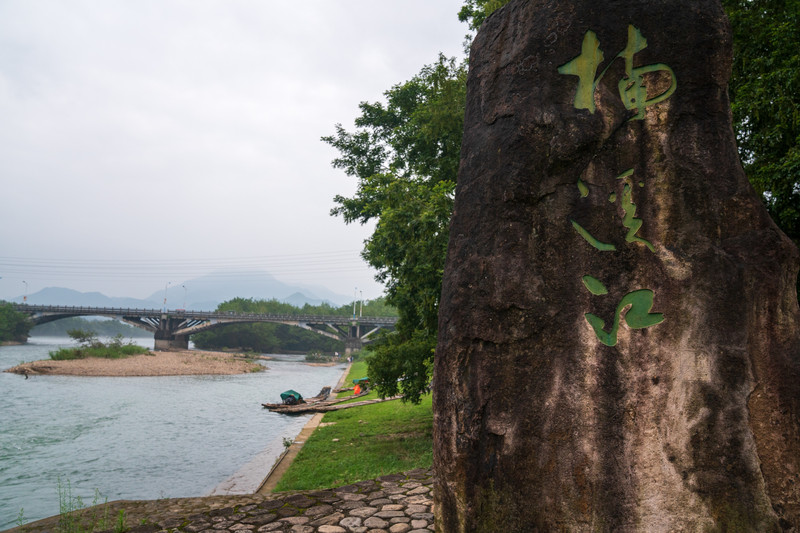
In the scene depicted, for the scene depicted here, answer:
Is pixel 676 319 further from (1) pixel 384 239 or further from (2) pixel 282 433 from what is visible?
(2) pixel 282 433

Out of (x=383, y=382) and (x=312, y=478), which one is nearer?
(x=312, y=478)

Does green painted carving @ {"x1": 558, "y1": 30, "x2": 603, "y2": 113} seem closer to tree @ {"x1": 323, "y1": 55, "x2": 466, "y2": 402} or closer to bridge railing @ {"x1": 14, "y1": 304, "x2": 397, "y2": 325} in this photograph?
tree @ {"x1": 323, "y1": 55, "x2": 466, "y2": 402}

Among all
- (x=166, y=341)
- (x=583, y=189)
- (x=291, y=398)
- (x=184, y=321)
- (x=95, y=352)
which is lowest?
(x=291, y=398)

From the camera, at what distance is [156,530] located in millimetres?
5695

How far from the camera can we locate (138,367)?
32500mm

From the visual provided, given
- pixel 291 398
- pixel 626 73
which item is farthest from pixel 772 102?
pixel 291 398

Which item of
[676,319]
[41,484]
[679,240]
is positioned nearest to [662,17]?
[679,240]

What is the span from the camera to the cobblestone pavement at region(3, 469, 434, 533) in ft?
18.2

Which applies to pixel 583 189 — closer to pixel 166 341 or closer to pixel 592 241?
pixel 592 241

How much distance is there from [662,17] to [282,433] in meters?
14.1

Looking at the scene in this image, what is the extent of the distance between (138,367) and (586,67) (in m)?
34.5

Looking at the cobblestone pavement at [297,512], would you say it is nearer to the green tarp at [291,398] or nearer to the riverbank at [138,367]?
the green tarp at [291,398]

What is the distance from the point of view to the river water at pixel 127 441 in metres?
9.52

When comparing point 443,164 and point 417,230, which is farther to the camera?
point 443,164
